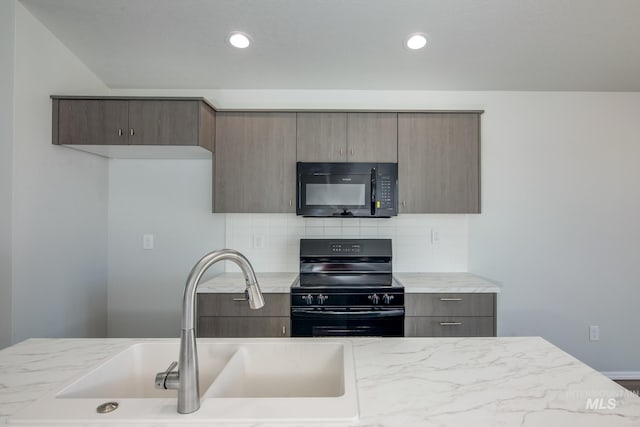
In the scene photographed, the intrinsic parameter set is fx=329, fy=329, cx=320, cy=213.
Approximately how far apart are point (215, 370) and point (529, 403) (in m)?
0.93

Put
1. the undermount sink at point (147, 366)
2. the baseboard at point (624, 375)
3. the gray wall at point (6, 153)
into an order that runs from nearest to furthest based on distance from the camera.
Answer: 1. the undermount sink at point (147, 366)
2. the gray wall at point (6, 153)
3. the baseboard at point (624, 375)

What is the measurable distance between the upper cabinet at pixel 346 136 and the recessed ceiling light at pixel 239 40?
59 cm

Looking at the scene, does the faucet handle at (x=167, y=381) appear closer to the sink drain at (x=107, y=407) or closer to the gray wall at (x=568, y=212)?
the sink drain at (x=107, y=407)

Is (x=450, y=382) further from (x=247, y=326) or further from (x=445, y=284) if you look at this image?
(x=247, y=326)

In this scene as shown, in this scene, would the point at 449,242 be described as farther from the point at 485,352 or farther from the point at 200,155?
the point at 200,155

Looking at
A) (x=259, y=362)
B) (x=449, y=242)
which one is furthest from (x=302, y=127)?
(x=259, y=362)

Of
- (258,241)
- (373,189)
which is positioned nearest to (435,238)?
(373,189)

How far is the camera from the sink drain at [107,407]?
2.46 feet

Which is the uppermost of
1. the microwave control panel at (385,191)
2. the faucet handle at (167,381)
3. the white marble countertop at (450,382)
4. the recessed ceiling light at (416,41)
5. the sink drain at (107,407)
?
the recessed ceiling light at (416,41)

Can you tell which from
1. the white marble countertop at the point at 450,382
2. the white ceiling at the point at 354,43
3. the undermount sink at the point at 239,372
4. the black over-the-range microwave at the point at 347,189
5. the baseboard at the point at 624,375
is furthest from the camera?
the baseboard at the point at 624,375

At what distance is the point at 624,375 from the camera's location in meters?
2.69

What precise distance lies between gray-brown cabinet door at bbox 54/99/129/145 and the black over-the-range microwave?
1.24 m

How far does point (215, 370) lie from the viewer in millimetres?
1125

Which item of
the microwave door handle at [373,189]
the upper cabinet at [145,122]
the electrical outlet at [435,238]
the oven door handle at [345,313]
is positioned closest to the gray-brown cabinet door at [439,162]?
the microwave door handle at [373,189]
